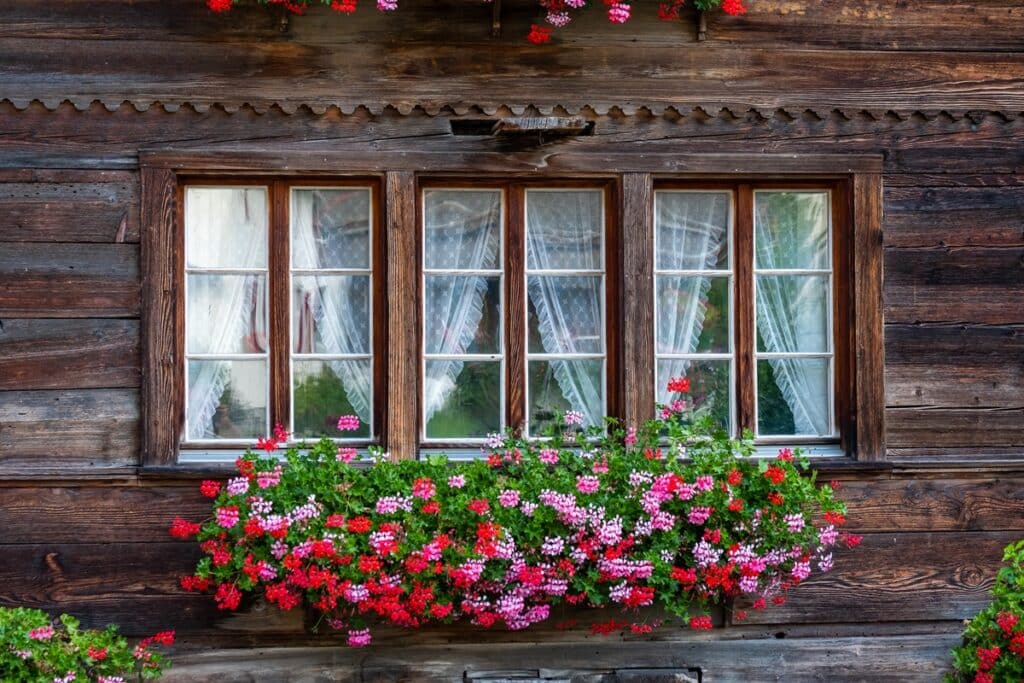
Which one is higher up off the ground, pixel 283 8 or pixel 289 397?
pixel 283 8

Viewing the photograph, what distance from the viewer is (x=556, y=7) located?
214 inches

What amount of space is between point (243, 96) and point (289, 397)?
1407 millimetres

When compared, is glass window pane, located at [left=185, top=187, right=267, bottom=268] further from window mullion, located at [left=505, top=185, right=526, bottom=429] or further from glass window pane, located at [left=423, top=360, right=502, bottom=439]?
window mullion, located at [left=505, top=185, right=526, bottom=429]

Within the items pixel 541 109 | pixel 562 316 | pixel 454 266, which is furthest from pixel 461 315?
pixel 541 109

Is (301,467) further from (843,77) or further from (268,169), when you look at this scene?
(843,77)

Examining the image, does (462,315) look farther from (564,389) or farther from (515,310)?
(564,389)

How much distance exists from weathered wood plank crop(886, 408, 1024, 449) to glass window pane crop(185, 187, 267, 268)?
3.11 metres

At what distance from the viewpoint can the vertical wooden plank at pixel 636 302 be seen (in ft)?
18.2

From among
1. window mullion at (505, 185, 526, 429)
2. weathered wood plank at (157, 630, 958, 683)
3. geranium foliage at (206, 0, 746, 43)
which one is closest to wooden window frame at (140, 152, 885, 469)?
window mullion at (505, 185, 526, 429)

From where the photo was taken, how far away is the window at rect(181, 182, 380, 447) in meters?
5.57

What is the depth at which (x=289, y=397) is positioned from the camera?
5.58 m

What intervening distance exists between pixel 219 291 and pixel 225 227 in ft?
0.99

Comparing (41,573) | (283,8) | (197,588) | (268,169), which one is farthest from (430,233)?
(41,573)

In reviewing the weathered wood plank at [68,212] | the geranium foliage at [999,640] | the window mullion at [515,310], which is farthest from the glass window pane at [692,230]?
the weathered wood plank at [68,212]
